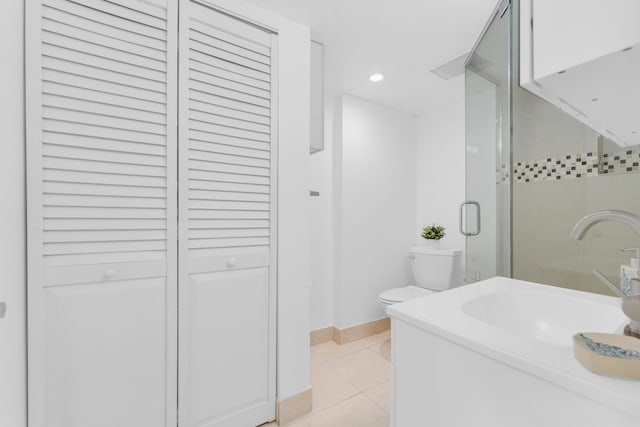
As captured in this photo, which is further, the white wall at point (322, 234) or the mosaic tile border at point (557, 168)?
the white wall at point (322, 234)

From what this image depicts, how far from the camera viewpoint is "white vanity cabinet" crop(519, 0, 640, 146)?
417mm

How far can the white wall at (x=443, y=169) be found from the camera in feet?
9.52

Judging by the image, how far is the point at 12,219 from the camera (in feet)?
3.19

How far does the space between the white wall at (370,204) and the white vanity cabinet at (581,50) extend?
215 cm

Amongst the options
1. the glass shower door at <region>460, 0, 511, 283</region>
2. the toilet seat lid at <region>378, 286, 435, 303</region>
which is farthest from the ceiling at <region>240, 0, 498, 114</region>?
the toilet seat lid at <region>378, 286, 435, 303</region>

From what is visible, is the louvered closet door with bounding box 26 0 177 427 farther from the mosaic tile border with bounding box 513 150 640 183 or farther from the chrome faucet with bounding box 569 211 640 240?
the mosaic tile border with bounding box 513 150 640 183

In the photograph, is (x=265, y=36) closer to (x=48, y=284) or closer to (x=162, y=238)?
(x=162, y=238)

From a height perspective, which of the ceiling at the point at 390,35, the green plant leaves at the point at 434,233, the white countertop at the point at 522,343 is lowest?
the white countertop at the point at 522,343

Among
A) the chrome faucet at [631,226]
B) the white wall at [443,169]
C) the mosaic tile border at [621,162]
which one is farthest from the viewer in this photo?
the white wall at [443,169]

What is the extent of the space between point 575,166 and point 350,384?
6.15ft

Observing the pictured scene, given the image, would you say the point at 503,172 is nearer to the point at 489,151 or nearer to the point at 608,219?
the point at 489,151

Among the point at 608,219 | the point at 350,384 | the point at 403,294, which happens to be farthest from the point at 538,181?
the point at 350,384

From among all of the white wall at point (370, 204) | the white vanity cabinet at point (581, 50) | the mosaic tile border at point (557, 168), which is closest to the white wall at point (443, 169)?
the white wall at point (370, 204)

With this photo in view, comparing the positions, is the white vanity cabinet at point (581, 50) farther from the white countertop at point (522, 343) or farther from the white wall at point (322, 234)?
the white wall at point (322, 234)
